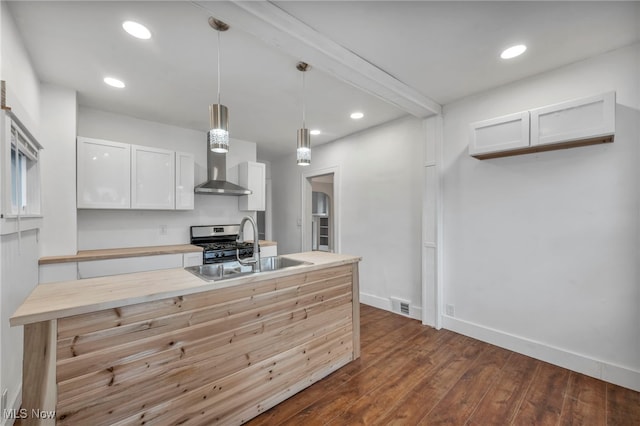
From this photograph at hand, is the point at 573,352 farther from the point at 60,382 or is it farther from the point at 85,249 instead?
the point at 85,249

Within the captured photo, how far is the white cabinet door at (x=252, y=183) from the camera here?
4.43 meters

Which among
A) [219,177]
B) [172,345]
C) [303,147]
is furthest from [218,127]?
[219,177]

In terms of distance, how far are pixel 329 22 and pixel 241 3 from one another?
58 cm

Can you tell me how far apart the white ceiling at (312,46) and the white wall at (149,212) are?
358 mm

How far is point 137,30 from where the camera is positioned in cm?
192

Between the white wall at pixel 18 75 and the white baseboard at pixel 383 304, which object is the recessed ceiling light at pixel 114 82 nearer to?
the white wall at pixel 18 75

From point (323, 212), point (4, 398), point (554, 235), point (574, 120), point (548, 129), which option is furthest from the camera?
point (323, 212)

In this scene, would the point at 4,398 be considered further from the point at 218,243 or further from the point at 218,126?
the point at 218,243

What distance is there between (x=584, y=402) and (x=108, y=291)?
124 inches

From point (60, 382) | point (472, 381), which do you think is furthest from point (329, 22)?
point (472, 381)

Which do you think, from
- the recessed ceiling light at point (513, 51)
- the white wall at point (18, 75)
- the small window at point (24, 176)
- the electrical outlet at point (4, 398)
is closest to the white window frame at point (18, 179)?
the small window at point (24, 176)

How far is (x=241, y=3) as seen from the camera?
1.61 meters

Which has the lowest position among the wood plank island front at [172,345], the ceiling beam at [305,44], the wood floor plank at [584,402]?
the wood floor plank at [584,402]

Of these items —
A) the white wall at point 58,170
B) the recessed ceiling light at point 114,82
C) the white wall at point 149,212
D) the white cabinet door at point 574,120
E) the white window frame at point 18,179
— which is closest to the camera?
the white window frame at point 18,179
